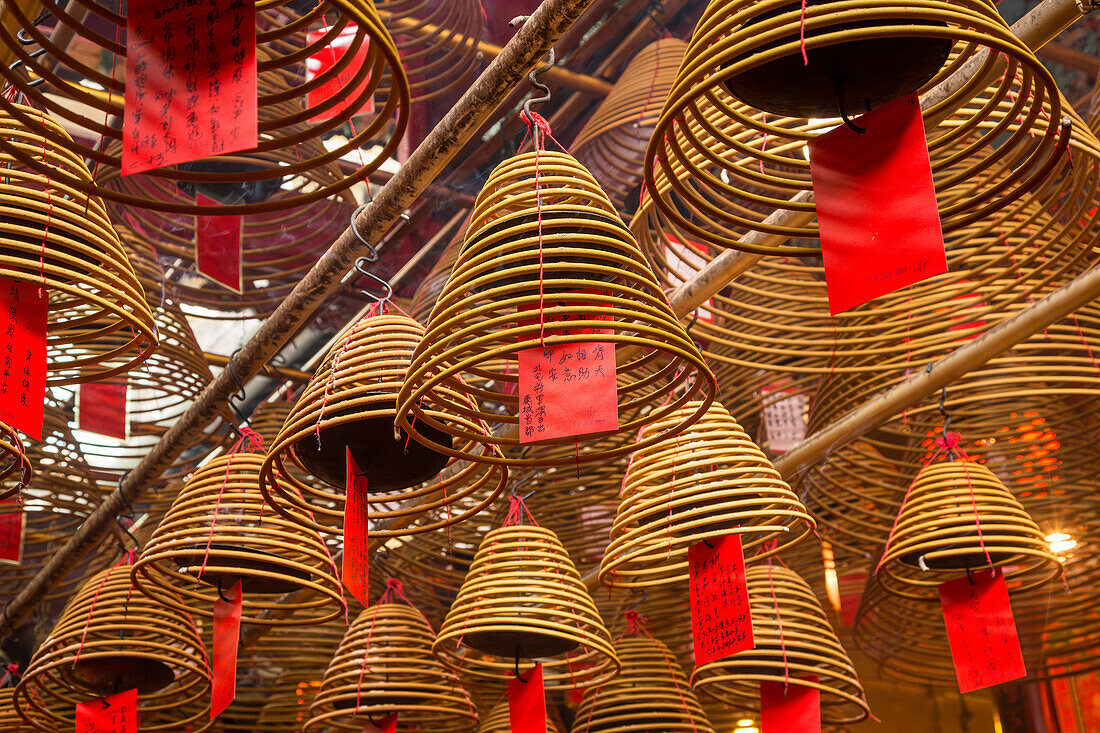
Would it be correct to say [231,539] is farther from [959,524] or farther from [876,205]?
[959,524]

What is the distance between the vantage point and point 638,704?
4.27 metres

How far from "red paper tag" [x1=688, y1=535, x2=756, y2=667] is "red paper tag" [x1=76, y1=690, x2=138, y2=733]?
2202 mm

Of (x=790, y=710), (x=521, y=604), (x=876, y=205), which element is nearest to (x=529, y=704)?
(x=521, y=604)

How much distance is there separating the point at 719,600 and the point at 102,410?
3208 mm

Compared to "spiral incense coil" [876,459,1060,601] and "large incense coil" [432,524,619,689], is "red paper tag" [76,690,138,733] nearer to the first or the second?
"large incense coil" [432,524,619,689]

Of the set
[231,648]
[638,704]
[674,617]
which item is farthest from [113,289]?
[674,617]

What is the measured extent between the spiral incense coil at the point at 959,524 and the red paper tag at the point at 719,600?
668 millimetres

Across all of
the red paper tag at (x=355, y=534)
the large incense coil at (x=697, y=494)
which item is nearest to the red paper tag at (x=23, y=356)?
the red paper tag at (x=355, y=534)

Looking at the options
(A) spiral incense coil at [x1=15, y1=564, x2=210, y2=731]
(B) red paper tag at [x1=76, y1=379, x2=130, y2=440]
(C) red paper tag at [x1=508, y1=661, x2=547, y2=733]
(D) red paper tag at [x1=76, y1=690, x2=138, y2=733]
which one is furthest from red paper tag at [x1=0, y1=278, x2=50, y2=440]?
(B) red paper tag at [x1=76, y1=379, x2=130, y2=440]

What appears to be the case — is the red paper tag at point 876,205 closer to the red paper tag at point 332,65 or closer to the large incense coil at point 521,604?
the red paper tag at point 332,65

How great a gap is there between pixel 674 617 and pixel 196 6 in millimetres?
4789

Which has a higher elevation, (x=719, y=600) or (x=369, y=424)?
(x=369, y=424)

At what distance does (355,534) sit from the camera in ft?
8.17

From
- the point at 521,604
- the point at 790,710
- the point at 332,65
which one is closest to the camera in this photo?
the point at 332,65
